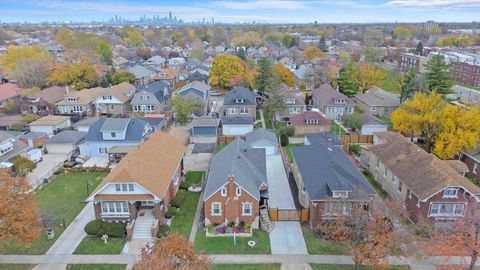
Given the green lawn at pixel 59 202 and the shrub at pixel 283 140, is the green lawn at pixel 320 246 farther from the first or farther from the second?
the shrub at pixel 283 140

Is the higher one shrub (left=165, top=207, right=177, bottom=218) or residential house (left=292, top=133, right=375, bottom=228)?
residential house (left=292, top=133, right=375, bottom=228)

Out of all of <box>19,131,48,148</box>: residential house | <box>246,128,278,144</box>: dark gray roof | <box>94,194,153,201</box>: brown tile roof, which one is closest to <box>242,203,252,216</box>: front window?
<box>94,194,153,201</box>: brown tile roof

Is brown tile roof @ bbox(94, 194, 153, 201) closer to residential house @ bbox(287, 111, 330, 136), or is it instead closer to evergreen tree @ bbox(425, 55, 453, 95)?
residential house @ bbox(287, 111, 330, 136)

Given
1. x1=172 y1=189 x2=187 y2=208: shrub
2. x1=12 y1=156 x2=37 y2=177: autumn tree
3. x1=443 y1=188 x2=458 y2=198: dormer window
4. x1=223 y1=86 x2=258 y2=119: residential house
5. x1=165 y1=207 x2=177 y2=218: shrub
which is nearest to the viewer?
x1=443 y1=188 x2=458 y2=198: dormer window

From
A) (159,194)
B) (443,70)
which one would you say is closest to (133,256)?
(159,194)

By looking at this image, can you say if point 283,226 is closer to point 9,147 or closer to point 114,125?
point 114,125

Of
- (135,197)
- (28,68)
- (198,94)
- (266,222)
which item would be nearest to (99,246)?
(135,197)
